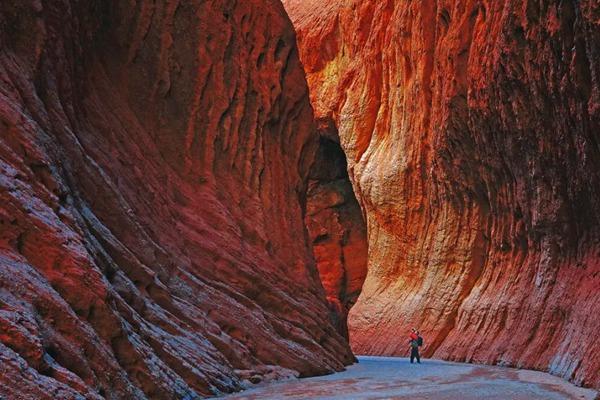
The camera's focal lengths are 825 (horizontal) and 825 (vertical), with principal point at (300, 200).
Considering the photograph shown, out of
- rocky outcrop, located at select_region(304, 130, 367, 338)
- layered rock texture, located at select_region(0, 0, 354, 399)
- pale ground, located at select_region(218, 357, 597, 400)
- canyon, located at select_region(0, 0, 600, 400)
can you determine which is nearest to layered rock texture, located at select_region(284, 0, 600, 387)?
canyon, located at select_region(0, 0, 600, 400)

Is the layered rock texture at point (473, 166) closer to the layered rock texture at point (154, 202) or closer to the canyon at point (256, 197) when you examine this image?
the canyon at point (256, 197)

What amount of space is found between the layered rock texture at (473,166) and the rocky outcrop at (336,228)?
530cm

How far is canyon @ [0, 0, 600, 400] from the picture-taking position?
1020cm

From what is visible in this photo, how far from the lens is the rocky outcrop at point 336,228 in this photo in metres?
48.9

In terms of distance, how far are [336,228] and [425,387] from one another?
115 ft

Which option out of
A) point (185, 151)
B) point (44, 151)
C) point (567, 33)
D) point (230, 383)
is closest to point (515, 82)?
point (567, 33)

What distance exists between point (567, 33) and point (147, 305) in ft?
32.6

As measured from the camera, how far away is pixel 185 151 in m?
20.4

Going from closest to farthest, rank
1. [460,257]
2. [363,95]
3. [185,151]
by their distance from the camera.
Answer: [185,151]
[460,257]
[363,95]

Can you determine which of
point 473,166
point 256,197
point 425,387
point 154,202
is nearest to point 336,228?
point 473,166

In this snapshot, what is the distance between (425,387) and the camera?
14.4m

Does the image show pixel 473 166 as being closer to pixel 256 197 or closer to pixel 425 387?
pixel 256 197

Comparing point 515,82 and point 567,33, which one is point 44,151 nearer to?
point 567,33

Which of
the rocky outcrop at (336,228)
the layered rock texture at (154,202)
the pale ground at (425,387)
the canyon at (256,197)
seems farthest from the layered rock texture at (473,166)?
the layered rock texture at (154,202)
